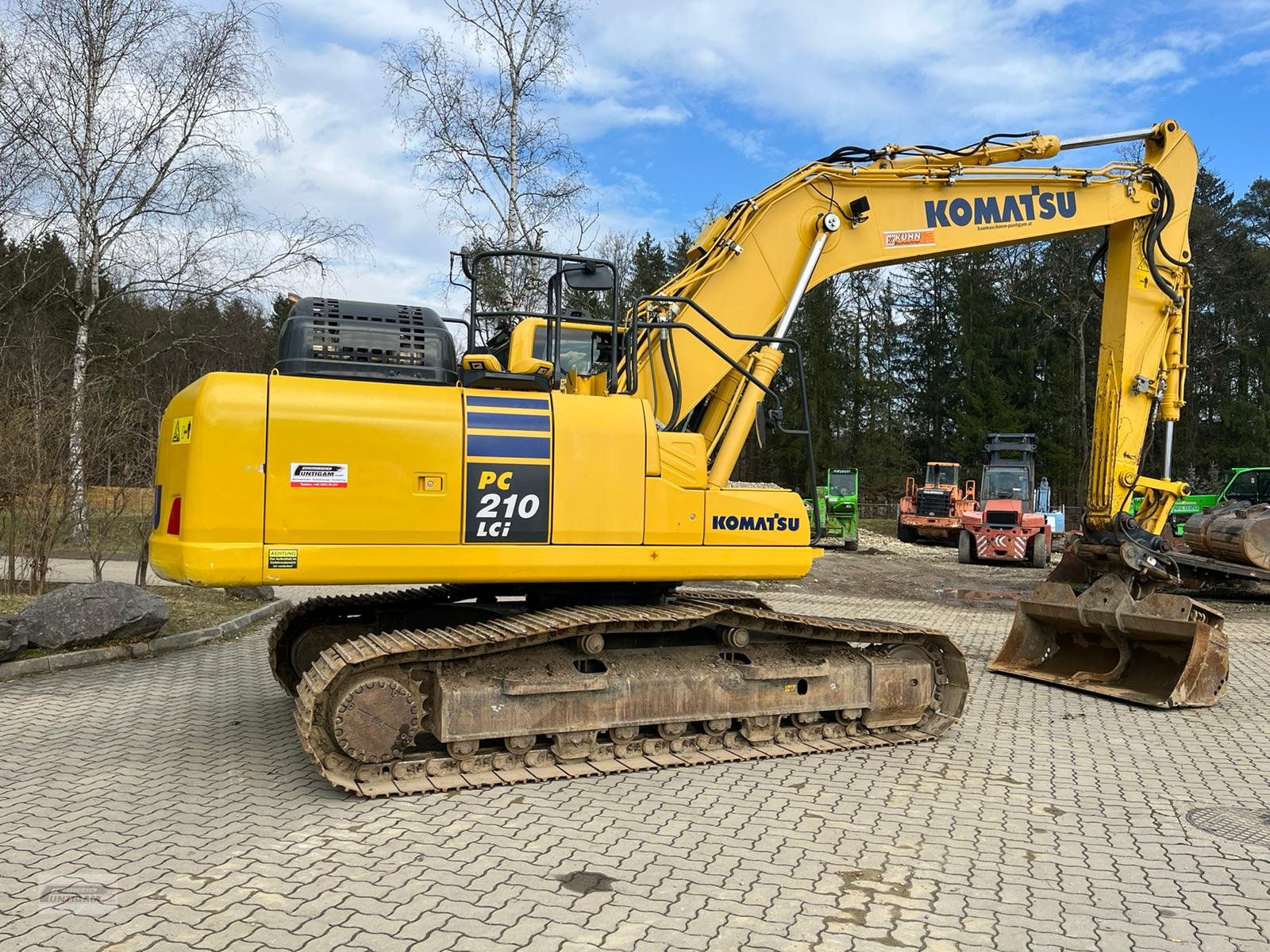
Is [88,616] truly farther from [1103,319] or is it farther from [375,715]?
[1103,319]

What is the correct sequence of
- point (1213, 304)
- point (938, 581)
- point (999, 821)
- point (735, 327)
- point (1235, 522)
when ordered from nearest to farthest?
point (999, 821)
point (735, 327)
point (1235, 522)
point (938, 581)
point (1213, 304)

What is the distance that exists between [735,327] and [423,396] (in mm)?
2553

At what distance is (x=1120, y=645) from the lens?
320 inches

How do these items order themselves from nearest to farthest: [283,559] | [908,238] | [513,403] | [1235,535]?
1. [283,559]
2. [513,403]
3. [908,238]
4. [1235,535]

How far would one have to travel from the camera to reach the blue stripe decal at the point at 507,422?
17.6 ft

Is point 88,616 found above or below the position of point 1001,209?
below

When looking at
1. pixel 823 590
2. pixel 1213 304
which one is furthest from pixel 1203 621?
pixel 1213 304

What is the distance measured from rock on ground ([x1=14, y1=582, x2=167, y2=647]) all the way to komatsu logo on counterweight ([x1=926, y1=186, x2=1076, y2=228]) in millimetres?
7777

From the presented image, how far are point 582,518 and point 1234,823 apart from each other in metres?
3.74

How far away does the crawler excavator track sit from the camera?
511 cm

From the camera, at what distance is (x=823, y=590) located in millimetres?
16906

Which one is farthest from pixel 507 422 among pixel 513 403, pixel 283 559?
pixel 283 559

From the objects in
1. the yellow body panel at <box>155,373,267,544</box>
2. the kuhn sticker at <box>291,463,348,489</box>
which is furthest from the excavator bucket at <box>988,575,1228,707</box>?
the yellow body panel at <box>155,373,267,544</box>

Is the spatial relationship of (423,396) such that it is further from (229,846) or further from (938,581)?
(938,581)
